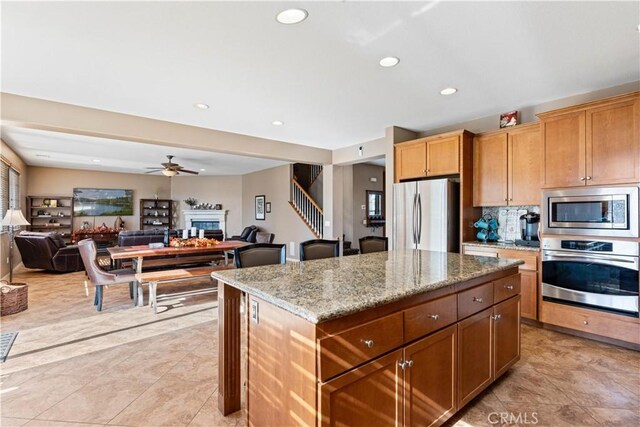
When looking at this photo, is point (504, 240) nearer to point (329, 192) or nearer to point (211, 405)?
point (329, 192)

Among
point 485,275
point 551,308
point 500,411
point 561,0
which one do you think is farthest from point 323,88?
point 551,308

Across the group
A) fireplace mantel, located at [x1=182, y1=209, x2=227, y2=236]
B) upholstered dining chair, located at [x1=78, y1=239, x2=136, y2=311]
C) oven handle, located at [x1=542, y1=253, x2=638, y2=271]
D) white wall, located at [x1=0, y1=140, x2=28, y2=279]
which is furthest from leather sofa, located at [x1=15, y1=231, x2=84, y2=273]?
oven handle, located at [x1=542, y1=253, x2=638, y2=271]

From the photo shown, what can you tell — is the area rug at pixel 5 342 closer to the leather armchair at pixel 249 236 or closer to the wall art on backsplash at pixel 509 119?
the leather armchair at pixel 249 236

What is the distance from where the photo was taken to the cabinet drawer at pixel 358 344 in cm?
125

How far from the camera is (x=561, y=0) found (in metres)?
2.03

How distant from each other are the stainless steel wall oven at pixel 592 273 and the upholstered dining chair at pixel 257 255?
9.70ft

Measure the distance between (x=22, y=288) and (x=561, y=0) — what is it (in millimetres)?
6461

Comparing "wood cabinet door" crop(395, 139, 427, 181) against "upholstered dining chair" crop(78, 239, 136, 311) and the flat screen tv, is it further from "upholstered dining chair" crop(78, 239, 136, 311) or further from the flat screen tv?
the flat screen tv

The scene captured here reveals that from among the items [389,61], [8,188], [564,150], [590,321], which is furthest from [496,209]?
[8,188]

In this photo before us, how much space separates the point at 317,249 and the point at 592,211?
2.82 m

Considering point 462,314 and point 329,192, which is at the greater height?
point 329,192

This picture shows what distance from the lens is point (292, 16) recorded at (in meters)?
2.18

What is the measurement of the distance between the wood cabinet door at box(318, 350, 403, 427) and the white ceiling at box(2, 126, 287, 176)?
20.1 feet

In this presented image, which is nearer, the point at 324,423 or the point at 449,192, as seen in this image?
the point at 324,423
